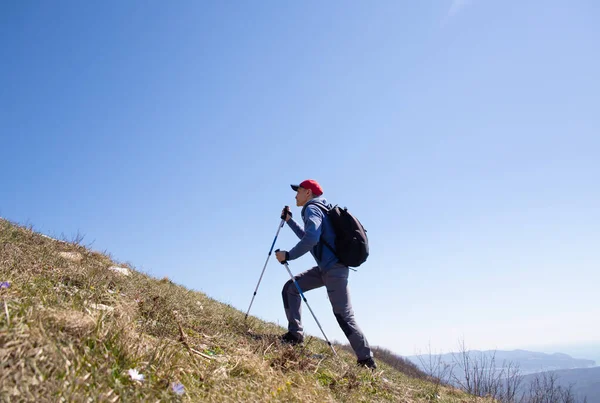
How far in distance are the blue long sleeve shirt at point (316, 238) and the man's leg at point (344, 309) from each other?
19 centimetres

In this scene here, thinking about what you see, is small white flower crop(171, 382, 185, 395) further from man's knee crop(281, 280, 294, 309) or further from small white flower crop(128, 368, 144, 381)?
man's knee crop(281, 280, 294, 309)

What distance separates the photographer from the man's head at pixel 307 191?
23.1 ft

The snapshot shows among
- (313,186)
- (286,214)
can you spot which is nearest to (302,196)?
(313,186)

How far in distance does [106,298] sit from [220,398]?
2019 mm

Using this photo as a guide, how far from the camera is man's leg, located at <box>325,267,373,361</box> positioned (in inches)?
Result: 233

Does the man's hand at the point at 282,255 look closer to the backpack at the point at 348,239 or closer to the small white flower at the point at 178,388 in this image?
the backpack at the point at 348,239

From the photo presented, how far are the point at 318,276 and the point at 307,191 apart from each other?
65.0 inches

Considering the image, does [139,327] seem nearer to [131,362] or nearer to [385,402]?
[131,362]

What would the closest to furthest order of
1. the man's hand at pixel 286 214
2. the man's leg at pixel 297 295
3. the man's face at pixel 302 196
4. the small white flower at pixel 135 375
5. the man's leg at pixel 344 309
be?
the small white flower at pixel 135 375
the man's leg at pixel 344 309
the man's leg at pixel 297 295
the man's face at pixel 302 196
the man's hand at pixel 286 214

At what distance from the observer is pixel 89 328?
8.78 feet

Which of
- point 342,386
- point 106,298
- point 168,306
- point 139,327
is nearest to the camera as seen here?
point 139,327

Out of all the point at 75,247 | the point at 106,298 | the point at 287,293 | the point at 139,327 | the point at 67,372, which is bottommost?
the point at 67,372

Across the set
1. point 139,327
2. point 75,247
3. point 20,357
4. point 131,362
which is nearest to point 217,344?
point 139,327

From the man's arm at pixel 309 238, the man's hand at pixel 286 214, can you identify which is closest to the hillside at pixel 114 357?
the man's arm at pixel 309 238
